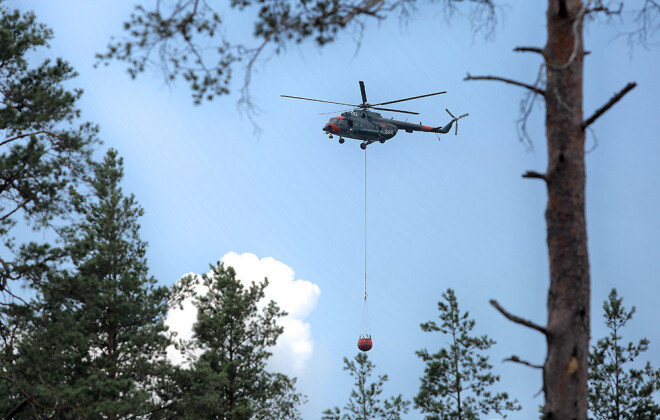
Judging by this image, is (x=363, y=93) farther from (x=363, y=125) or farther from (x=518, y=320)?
(x=518, y=320)

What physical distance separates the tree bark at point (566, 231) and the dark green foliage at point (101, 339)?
32.5 feet

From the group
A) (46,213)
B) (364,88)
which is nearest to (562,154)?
(46,213)

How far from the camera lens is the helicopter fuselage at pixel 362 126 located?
34.3 meters

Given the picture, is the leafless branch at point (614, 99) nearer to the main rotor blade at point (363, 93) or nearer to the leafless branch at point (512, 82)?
the leafless branch at point (512, 82)

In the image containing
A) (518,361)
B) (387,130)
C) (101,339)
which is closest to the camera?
(518,361)

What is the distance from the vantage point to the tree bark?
6152mm

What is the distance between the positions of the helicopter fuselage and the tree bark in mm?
27612

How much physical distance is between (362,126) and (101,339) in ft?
58.5

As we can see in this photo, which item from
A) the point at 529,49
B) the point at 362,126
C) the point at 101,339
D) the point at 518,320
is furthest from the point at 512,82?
the point at 362,126

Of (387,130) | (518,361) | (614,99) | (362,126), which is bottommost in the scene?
(518,361)

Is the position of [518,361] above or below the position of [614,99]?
below

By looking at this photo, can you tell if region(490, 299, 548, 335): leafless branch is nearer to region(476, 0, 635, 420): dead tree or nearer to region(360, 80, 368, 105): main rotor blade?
region(476, 0, 635, 420): dead tree

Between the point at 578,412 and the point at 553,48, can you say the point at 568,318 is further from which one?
the point at 553,48

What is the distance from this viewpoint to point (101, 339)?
2067 cm
